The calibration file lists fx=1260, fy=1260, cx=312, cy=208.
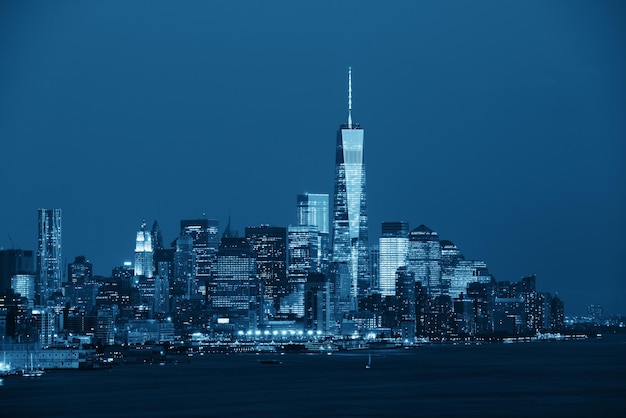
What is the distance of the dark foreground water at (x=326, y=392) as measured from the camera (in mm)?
98688

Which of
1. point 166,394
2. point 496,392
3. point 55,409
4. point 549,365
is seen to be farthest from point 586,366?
point 55,409

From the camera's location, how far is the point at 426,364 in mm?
189625

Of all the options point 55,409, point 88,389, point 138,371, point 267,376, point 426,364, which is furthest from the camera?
point 426,364

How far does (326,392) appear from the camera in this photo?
120562 mm

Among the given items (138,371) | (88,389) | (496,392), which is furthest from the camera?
→ (138,371)

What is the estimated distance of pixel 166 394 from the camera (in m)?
118

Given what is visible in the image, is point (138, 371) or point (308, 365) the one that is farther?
point (308, 365)

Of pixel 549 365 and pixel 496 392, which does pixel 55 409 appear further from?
pixel 549 365

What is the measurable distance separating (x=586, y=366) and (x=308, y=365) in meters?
42.2

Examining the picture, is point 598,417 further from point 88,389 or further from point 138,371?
point 138,371

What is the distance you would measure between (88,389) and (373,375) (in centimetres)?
4153

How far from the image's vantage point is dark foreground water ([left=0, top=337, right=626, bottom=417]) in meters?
98.7

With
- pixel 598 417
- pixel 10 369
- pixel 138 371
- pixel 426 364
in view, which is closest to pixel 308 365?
pixel 426 364

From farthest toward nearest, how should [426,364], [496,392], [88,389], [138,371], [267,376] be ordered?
1. [426,364]
2. [138,371]
3. [267,376]
4. [88,389]
5. [496,392]
